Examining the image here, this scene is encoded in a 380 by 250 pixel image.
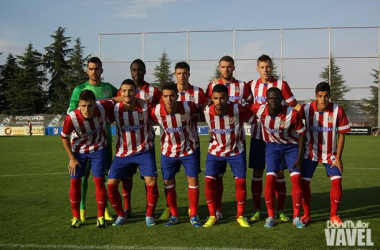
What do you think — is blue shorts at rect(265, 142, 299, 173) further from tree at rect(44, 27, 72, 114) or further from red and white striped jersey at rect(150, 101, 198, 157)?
tree at rect(44, 27, 72, 114)

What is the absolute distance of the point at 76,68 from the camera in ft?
157

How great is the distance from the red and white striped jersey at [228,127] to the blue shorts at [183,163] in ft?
0.98

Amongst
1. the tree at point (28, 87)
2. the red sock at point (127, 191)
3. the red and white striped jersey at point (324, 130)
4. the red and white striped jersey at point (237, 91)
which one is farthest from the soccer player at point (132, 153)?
the tree at point (28, 87)

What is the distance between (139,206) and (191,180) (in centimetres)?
152

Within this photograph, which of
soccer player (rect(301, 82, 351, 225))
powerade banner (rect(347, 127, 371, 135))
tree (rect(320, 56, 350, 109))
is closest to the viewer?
soccer player (rect(301, 82, 351, 225))

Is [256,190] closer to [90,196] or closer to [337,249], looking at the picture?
[337,249]

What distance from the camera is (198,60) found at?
31.2 m

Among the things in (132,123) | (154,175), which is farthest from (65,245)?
(132,123)

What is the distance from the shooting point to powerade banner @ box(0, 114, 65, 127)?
3622 centimetres

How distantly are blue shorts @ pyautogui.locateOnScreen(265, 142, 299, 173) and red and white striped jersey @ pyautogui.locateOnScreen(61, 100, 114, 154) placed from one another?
91.7 inches

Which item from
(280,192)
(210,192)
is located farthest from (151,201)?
(280,192)

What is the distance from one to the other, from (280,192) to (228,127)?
135cm

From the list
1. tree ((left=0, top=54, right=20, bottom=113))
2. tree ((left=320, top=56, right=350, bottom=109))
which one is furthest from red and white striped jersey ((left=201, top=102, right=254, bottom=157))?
tree ((left=0, top=54, right=20, bottom=113))

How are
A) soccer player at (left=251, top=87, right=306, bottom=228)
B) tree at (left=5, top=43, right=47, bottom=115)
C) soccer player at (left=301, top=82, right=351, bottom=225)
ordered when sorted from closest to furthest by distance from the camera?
soccer player at (left=251, top=87, right=306, bottom=228)
soccer player at (left=301, top=82, right=351, bottom=225)
tree at (left=5, top=43, right=47, bottom=115)
